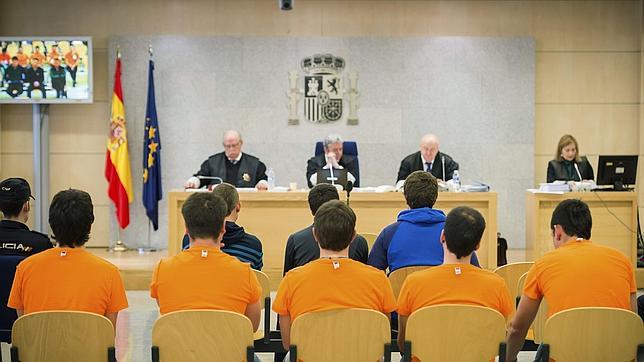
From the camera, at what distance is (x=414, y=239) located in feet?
15.3

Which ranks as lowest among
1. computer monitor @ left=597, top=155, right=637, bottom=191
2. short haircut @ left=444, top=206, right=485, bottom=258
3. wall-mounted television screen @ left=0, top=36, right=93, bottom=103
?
short haircut @ left=444, top=206, right=485, bottom=258

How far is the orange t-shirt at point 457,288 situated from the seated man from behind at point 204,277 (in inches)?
27.5

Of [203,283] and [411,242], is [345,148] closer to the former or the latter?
[411,242]

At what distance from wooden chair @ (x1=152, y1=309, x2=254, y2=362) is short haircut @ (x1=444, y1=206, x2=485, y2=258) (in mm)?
925

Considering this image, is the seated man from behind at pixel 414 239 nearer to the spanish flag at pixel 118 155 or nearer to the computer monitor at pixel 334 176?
the computer monitor at pixel 334 176

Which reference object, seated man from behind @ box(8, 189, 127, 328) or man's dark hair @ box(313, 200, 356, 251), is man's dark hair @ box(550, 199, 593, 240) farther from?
seated man from behind @ box(8, 189, 127, 328)

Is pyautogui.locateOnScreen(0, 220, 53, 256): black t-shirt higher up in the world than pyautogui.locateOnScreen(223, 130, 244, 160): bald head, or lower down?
lower down

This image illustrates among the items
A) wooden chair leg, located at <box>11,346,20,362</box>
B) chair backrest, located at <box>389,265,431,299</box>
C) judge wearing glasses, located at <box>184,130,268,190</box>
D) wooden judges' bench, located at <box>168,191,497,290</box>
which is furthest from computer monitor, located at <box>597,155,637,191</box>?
wooden chair leg, located at <box>11,346,20,362</box>

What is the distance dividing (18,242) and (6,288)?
241 mm

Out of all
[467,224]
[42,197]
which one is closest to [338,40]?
[42,197]

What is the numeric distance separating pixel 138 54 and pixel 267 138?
5.91 ft

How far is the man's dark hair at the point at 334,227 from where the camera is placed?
3.76 meters

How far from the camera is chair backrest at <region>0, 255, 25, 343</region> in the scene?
4434 mm

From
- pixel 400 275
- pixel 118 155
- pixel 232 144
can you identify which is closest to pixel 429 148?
pixel 232 144
